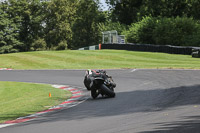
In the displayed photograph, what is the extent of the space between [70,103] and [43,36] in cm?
7178

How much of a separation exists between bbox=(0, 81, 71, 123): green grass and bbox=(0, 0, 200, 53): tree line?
43795 mm

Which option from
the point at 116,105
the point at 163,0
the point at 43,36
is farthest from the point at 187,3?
the point at 116,105

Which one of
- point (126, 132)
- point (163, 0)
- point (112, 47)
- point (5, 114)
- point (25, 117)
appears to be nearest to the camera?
point (126, 132)

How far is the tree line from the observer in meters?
69.0

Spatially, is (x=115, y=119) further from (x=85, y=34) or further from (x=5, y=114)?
(x=85, y=34)

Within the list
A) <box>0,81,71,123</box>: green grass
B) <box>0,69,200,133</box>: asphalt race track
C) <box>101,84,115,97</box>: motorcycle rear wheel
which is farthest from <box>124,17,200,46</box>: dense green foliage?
<box>0,69,200,133</box>: asphalt race track

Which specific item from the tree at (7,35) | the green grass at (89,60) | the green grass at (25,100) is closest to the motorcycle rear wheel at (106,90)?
the green grass at (25,100)

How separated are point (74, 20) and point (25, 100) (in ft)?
239

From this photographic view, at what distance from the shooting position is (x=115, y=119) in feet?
30.5

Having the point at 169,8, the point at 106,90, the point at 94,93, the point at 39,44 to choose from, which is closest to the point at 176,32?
the point at 169,8

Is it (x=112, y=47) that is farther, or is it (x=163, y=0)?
(x=163, y=0)

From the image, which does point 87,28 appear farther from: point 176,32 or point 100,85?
point 100,85

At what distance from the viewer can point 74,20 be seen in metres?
86.6

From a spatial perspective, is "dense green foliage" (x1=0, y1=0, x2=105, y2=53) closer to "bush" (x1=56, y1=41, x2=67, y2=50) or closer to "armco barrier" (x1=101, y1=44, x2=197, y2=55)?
"bush" (x1=56, y1=41, x2=67, y2=50)
